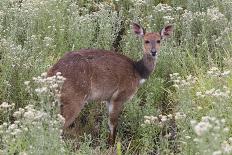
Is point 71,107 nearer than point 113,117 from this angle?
Yes

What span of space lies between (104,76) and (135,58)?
1.76 metres

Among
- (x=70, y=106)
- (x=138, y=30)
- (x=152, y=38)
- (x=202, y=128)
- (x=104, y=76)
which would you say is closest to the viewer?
(x=202, y=128)

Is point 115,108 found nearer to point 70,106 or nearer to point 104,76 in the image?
point 104,76

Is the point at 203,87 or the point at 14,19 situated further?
the point at 14,19

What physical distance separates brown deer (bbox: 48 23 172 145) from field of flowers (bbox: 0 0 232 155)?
19cm

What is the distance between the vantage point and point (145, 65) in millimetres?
8383

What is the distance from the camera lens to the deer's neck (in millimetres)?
8305

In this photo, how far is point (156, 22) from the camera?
33.6ft

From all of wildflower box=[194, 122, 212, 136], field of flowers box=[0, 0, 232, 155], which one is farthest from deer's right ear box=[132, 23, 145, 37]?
wildflower box=[194, 122, 212, 136]

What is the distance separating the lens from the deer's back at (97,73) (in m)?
7.14

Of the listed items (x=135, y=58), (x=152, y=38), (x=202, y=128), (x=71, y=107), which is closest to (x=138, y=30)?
(x=152, y=38)

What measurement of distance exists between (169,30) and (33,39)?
6.27ft

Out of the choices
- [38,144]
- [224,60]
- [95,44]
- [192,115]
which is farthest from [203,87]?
[38,144]

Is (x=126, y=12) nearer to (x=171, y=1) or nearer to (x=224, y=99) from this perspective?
(x=171, y=1)
